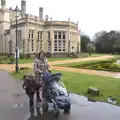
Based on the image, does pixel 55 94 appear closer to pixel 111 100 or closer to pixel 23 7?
pixel 111 100

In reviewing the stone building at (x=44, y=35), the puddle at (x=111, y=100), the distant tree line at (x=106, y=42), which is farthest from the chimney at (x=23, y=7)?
the puddle at (x=111, y=100)

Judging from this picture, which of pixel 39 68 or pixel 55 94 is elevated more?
pixel 39 68

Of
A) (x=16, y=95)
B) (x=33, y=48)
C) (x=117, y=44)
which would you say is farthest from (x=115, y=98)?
(x=117, y=44)

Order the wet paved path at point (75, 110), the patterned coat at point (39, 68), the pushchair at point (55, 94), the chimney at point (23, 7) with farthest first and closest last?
the chimney at point (23, 7)
the patterned coat at point (39, 68)
the pushchair at point (55, 94)
the wet paved path at point (75, 110)

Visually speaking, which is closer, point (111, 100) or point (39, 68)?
point (39, 68)

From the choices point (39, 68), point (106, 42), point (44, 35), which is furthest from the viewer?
point (106, 42)

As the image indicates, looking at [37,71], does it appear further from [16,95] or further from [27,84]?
[16,95]

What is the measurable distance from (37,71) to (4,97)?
2831mm

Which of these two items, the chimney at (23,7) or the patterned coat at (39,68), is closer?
the patterned coat at (39,68)

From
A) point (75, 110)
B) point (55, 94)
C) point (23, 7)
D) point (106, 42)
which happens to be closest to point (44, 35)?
point (23, 7)

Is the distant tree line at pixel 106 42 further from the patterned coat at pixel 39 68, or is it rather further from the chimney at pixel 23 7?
the patterned coat at pixel 39 68

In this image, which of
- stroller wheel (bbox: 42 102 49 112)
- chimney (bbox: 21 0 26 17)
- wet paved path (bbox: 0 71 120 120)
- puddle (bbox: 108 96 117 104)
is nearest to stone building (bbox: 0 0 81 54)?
chimney (bbox: 21 0 26 17)

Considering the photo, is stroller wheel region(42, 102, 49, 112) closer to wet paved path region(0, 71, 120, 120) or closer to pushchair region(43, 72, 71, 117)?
pushchair region(43, 72, 71, 117)

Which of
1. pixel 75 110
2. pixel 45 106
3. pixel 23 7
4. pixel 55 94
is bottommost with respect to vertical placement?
pixel 75 110
